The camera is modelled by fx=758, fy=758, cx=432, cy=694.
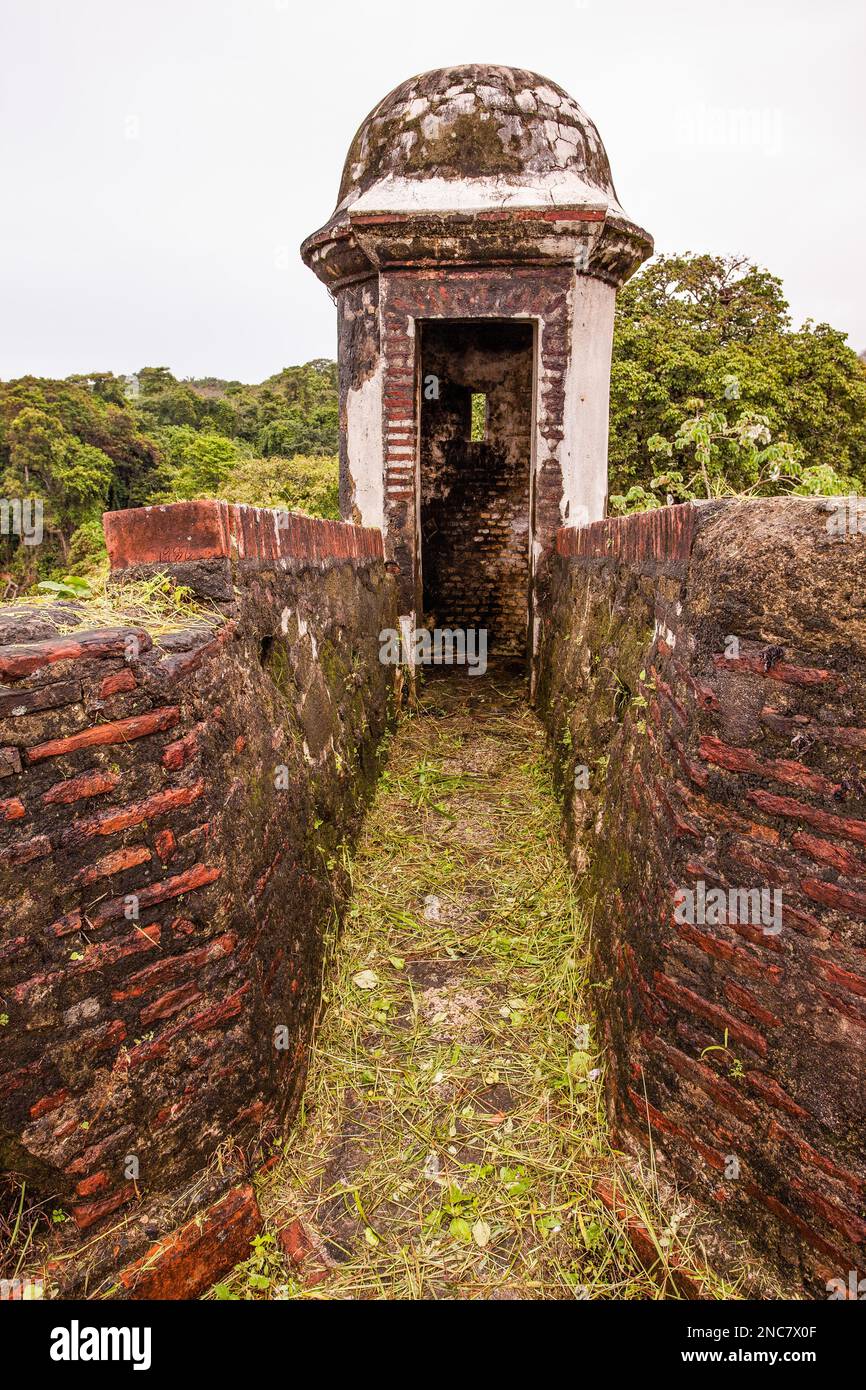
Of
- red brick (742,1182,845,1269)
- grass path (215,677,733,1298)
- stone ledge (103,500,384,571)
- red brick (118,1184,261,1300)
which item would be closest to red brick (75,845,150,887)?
stone ledge (103,500,384,571)

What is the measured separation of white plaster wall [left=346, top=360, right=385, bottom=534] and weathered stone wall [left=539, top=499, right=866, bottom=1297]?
346 centimetres

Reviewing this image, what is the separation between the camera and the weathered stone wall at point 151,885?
1918 mm

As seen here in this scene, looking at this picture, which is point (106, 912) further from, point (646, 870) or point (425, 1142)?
point (646, 870)

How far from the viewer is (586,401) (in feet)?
18.8

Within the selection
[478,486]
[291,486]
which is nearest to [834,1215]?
[478,486]

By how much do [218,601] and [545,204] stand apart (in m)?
4.19

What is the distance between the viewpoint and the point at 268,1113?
2582 mm

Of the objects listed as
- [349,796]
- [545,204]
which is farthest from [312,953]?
[545,204]

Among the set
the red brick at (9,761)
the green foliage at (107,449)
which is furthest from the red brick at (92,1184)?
the green foliage at (107,449)

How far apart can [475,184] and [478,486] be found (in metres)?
3.62

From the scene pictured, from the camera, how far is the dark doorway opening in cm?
834

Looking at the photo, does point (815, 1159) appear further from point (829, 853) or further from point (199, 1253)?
point (199, 1253)

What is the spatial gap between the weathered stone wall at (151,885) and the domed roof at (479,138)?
3892 millimetres

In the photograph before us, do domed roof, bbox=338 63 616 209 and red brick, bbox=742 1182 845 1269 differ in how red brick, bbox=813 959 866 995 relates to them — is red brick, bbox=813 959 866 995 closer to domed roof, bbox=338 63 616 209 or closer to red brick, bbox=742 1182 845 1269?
red brick, bbox=742 1182 845 1269
